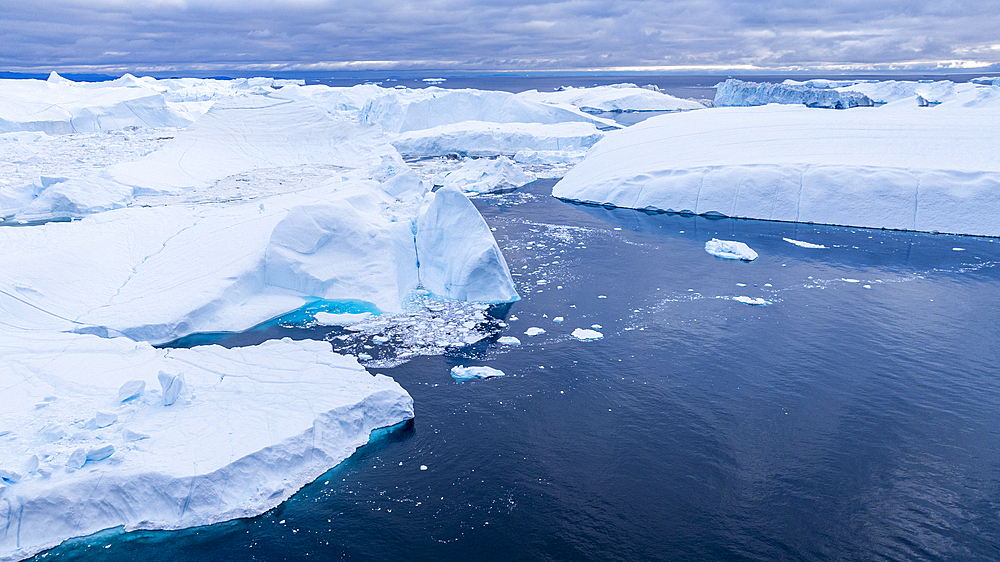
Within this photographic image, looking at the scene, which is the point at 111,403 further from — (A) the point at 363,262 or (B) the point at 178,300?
(A) the point at 363,262

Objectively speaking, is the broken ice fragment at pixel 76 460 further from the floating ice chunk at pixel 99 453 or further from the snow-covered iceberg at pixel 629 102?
the snow-covered iceberg at pixel 629 102

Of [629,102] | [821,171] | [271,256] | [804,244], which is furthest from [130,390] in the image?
[629,102]

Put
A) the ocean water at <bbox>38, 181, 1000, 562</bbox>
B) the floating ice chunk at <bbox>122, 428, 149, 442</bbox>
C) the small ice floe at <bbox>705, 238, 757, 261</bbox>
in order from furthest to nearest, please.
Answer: the small ice floe at <bbox>705, 238, 757, 261</bbox> → the floating ice chunk at <bbox>122, 428, 149, 442</bbox> → the ocean water at <bbox>38, 181, 1000, 562</bbox>

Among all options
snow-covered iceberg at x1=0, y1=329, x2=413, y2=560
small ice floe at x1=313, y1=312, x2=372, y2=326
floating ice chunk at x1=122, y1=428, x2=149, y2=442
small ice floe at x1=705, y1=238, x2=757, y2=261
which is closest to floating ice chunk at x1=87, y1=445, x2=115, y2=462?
snow-covered iceberg at x1=0, y1=329, x2=413, y2=560

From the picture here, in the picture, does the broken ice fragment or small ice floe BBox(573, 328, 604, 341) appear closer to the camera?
the broken ice fragment

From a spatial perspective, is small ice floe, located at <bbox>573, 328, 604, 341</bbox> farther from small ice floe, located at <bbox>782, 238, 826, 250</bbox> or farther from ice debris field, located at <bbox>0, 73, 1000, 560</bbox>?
small ice floe, located at <bbox>782, 238, 826, 250</bbox>

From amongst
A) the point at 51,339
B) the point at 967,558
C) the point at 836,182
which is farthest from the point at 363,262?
the point at 836,182

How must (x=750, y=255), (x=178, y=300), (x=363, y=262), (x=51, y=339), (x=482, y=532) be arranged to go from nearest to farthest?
(x=482, y=532)
(x=51, y=339)
(x=178, y=300)
(x=363, y=262)
(x=750, y=255)
